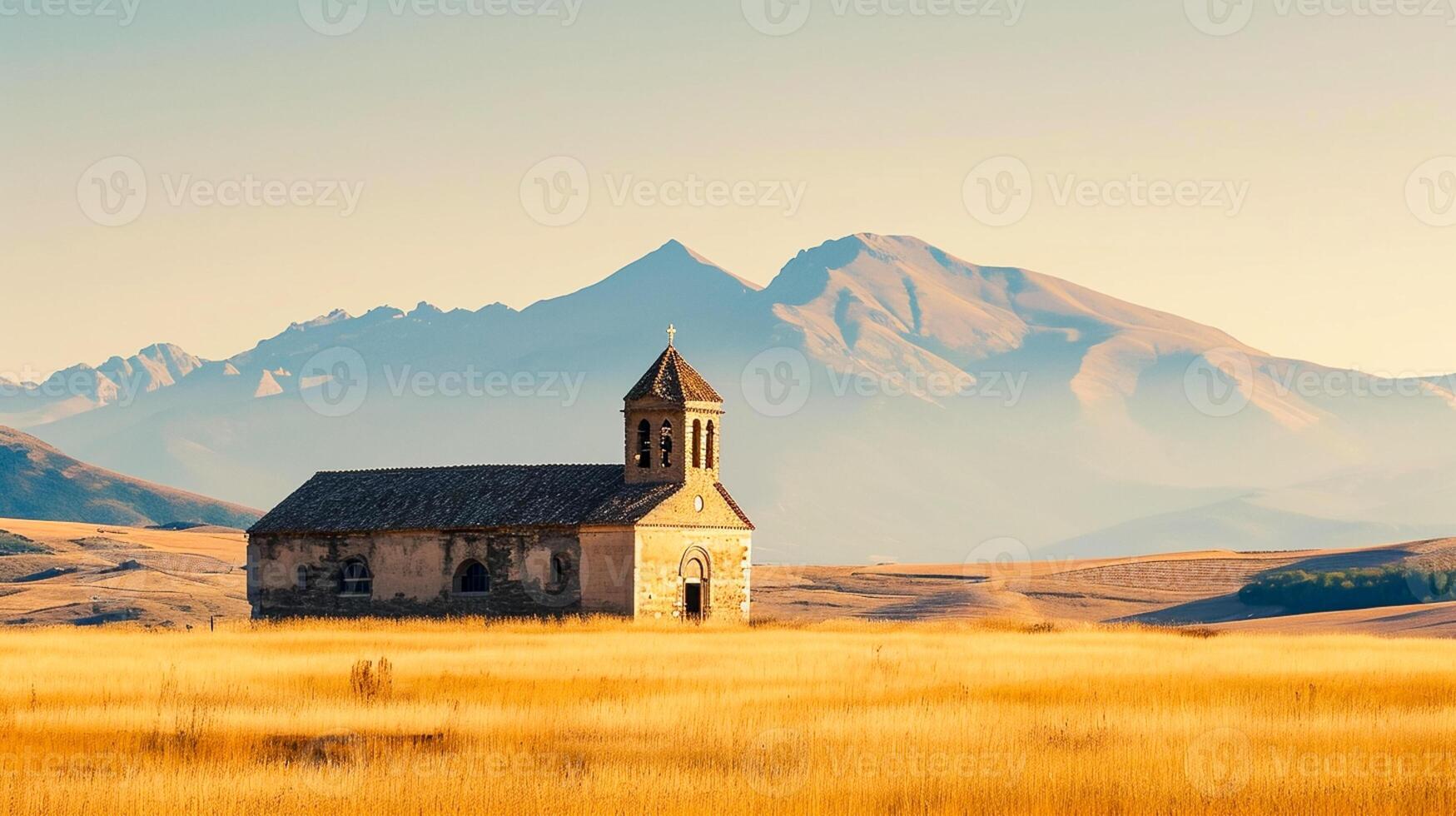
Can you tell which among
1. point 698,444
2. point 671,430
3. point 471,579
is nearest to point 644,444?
point 671,430

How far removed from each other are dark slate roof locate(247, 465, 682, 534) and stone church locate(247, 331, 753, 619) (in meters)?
0.06

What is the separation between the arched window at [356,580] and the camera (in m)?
55.0

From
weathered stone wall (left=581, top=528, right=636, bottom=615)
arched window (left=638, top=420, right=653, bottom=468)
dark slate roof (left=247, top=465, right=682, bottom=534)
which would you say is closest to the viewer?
weathered stone wall (left=581, top=528, right=636, bottom=615)

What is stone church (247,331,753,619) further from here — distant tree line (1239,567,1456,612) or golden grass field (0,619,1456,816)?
distant tree line (1239,567,1456,612)

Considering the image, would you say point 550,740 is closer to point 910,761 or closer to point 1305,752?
point 910,761

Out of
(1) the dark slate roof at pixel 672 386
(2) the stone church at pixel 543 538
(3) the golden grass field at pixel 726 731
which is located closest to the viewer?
(3) the golden grass field at pixel 726 731

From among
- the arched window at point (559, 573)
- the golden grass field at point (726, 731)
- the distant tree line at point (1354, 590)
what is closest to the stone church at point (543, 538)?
the arched window at point (559, 573)

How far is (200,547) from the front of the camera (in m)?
107

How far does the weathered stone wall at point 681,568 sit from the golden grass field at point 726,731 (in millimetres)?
13116

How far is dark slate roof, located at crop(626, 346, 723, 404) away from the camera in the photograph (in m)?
53.9

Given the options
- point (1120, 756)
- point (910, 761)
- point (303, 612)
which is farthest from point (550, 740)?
point (303, 612)

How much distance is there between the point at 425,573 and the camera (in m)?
53.9

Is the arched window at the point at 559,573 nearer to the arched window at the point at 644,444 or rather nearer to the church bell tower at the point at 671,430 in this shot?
the church bell tower at the point at 671,430

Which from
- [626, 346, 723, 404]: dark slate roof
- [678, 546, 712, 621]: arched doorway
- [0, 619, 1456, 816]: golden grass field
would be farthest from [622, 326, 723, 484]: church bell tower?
[0, 619, 1456, 816]: golden grass field
